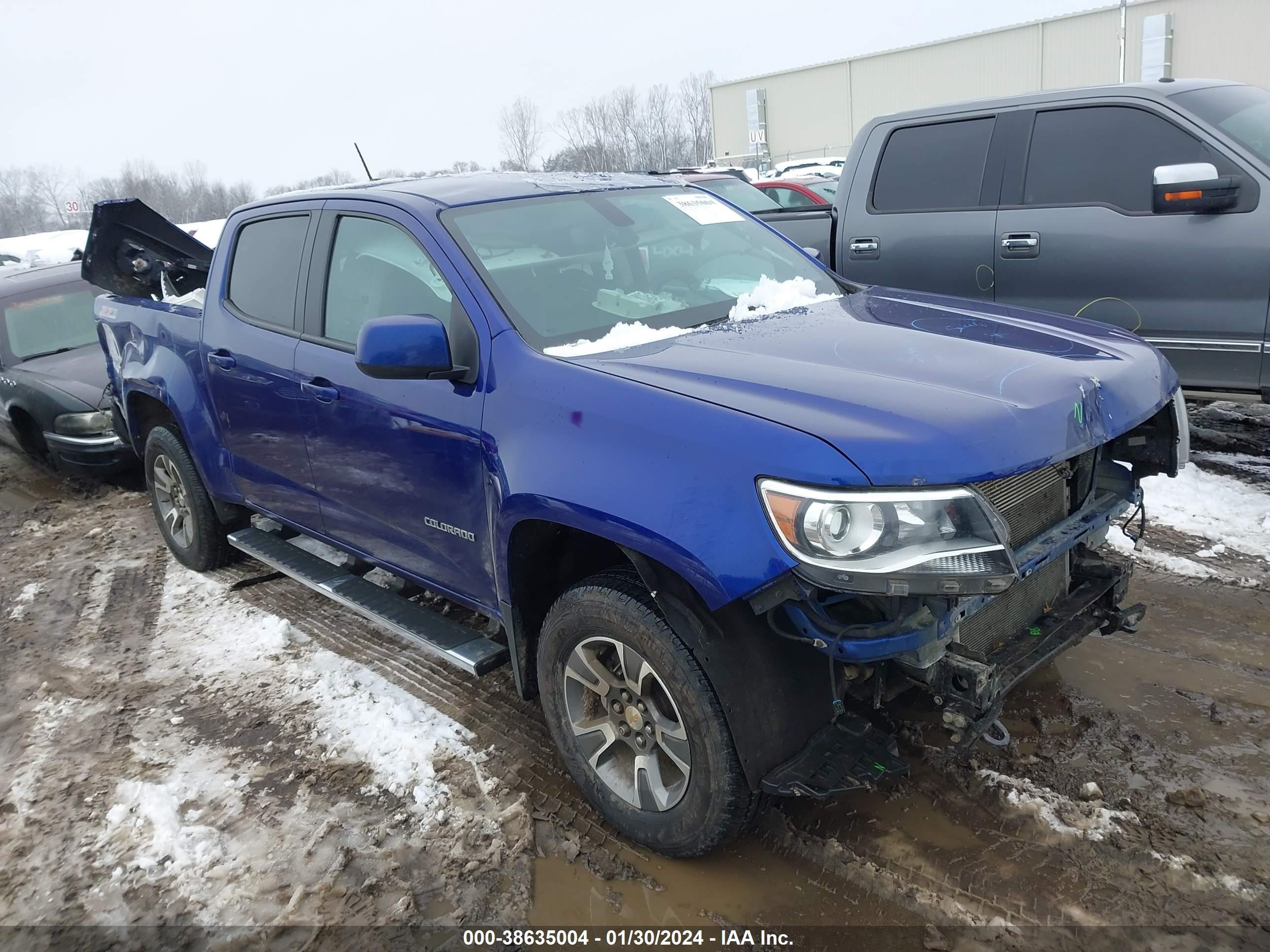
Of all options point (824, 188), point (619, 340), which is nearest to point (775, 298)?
point (619, 340)

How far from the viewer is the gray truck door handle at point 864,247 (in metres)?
6.03

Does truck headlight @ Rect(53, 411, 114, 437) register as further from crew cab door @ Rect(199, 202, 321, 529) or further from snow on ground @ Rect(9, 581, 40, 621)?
crew cab door @ Rect(199, 202, 321, 529)

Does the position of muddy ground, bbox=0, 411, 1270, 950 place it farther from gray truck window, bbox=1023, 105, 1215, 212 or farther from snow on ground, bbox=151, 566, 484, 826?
gray truck window, bbox=1023, 105, 1215, 212

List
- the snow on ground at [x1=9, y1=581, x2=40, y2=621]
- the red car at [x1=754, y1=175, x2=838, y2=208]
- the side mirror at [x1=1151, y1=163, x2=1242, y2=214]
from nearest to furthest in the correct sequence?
the side mirror at [x1=1151, y1=163, x2=1242, y2=214], the snow on ground at [x1=9, y1=581, x2=40, y2=621], the red car at [x1=754, y1=175, x2=838, y2=208]

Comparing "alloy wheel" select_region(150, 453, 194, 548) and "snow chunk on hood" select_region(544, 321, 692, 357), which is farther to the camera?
"alloy wheel" select_region(150, 453, 194, 548)

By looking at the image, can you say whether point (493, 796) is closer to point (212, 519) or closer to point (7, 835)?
point (7, 835)

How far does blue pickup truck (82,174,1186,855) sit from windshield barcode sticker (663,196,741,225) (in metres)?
0.02

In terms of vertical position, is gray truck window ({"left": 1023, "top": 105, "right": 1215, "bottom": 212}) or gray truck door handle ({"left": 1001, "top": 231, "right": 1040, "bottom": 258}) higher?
gray truck window ({"left": 1023, "top": 105, "right": 1215, "bottom": 212})

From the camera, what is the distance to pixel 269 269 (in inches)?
163

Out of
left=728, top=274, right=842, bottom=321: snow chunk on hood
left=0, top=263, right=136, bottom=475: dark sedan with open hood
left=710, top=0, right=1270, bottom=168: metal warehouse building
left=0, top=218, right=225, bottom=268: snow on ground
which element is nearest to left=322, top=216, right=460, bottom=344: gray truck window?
left=728, top=274, right=842, bottom=321: snow chunk on hood

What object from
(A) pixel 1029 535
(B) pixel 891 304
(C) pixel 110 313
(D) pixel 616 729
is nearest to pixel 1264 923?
(A) pixel 1029 535

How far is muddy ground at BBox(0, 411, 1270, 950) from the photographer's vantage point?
2523 millimetres

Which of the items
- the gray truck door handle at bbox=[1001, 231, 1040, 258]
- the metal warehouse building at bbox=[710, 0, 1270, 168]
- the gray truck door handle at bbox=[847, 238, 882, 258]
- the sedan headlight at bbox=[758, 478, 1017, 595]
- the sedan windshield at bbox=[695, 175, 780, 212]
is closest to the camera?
the sedan headlight at bbox=[758, 478, 1017, 595]

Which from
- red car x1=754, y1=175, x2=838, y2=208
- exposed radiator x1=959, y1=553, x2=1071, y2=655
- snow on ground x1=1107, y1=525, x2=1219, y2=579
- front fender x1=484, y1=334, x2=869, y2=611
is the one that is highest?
red car x1=754, y1=175, x2=838, y2=208
